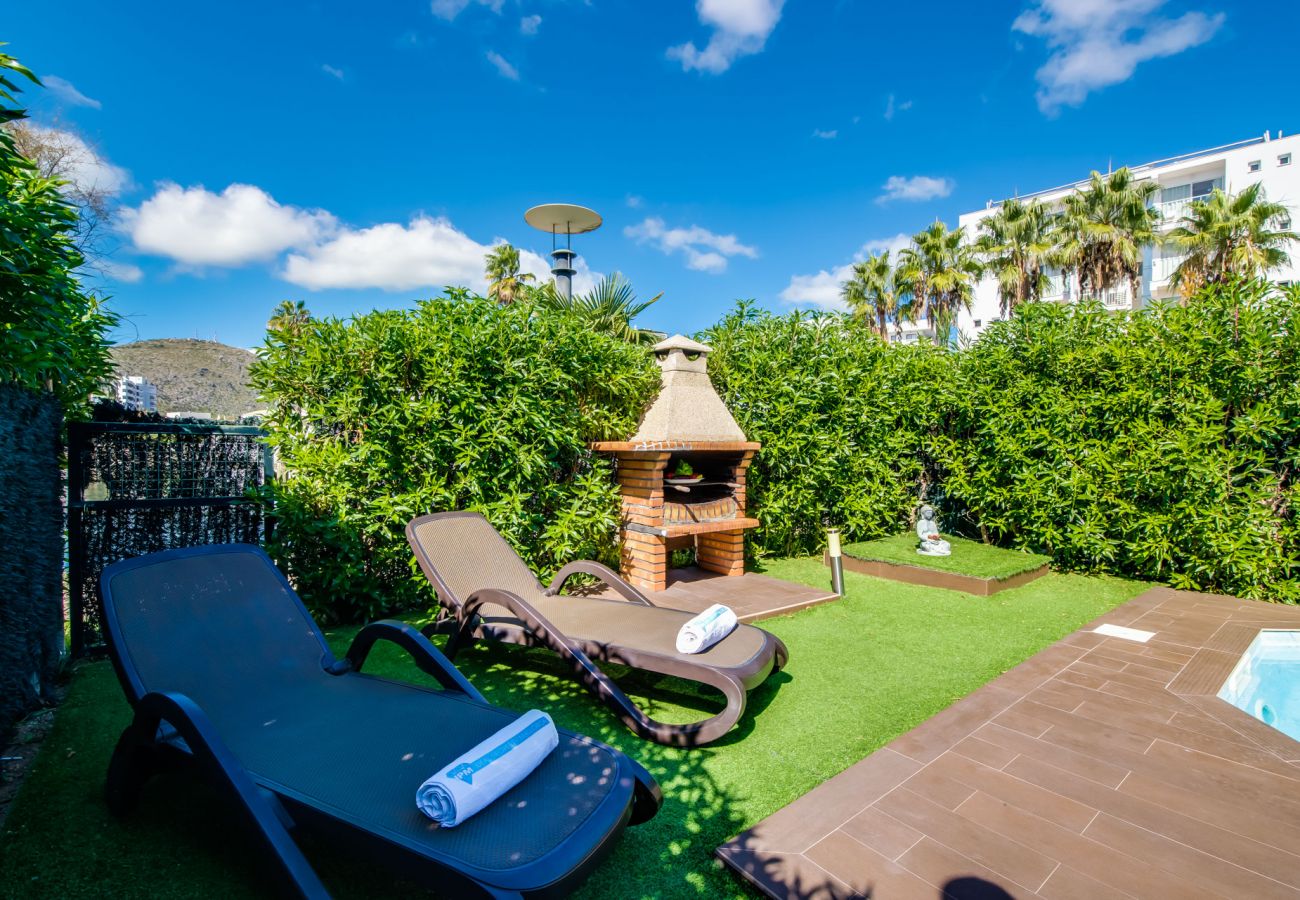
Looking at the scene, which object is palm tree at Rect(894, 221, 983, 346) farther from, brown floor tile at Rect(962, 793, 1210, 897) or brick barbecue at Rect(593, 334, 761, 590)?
brown floor tile at Rect(962, 793, 1210, 897)

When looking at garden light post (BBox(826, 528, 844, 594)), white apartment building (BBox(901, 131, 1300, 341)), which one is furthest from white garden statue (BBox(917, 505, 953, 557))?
white apartment building (BBox(901, 131, 1300, 341))

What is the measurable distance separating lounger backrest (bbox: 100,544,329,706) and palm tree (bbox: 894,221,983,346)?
1003 inches

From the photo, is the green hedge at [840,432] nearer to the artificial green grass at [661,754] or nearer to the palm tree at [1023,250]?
the artificial green grass at [661,754]

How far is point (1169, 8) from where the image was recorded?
33.8ft

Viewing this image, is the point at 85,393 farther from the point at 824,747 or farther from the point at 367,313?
the point at 824,747

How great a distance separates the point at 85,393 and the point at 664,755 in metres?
5.11

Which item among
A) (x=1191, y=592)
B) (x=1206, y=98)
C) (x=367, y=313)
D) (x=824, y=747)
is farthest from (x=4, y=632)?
(x=1206, y=98)

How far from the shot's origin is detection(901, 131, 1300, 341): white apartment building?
28141mm

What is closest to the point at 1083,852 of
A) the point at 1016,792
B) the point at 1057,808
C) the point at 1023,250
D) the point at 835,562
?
the point at 1057,808

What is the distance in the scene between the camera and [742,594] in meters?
6.22

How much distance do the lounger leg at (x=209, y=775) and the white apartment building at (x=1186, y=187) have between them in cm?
2716

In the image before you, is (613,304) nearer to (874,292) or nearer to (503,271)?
(503,271)

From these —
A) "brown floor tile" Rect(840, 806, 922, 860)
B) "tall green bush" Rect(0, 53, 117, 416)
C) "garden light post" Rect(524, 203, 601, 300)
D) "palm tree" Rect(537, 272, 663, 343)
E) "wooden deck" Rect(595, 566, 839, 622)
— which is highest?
"garden light post" Rect(524, 203, 601, 300)

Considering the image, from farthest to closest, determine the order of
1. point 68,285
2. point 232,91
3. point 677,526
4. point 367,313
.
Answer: point 232,91, point 677,526, point 367,313, point 68,285
